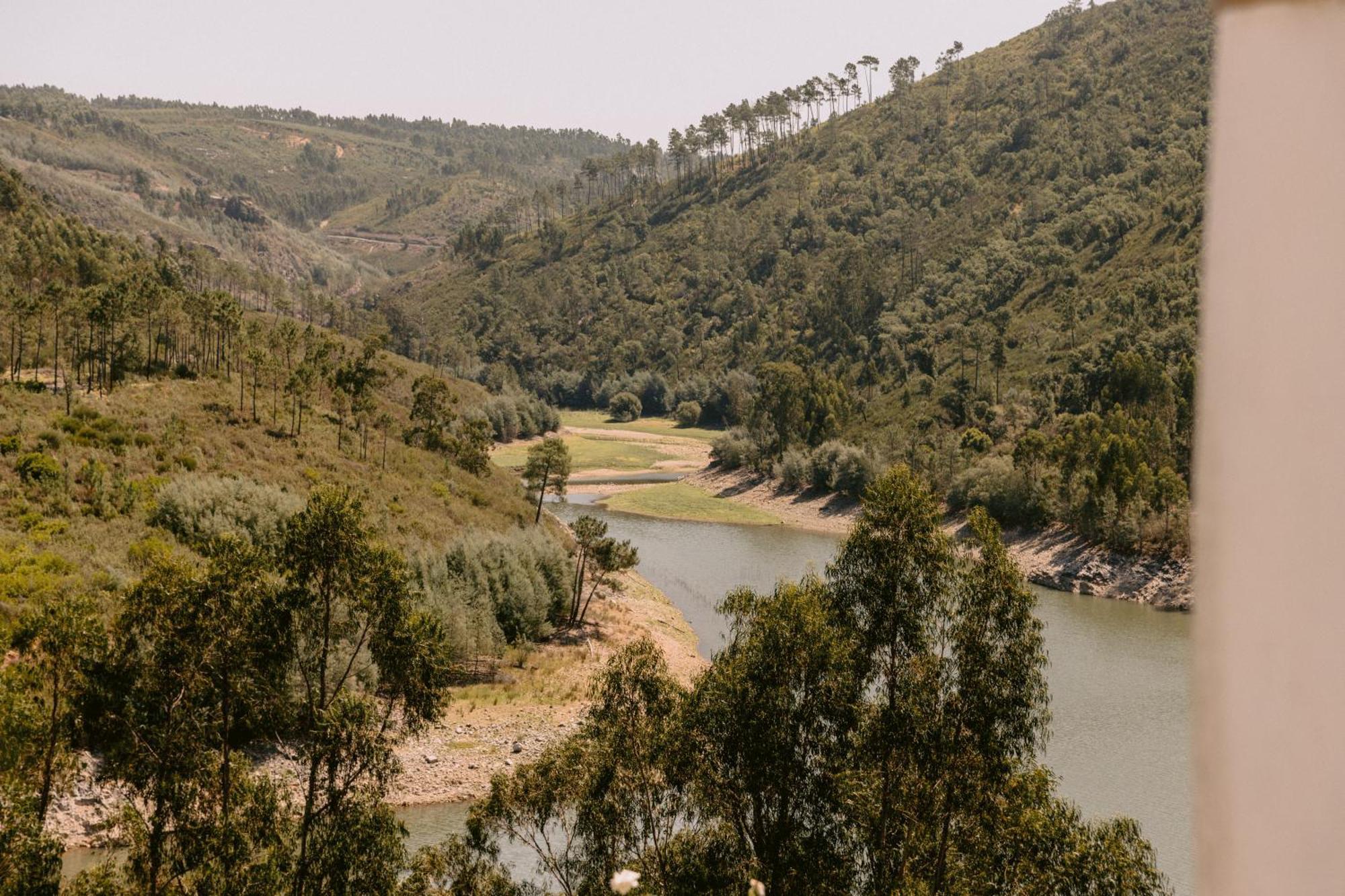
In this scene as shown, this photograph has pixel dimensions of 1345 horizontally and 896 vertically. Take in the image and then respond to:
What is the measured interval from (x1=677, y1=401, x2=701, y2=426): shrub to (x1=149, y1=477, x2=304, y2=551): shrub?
7568cm

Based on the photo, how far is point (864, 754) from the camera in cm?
1363

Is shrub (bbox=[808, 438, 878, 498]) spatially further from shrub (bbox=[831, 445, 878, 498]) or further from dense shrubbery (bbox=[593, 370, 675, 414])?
dense shrubbery (bbox=[593, 370, 675, 414])

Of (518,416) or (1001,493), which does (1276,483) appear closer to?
(1001,493)

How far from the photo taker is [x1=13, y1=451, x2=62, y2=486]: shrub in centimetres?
3350

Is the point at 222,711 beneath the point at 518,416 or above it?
beneath

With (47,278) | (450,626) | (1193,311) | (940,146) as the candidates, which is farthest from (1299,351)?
(940,146)

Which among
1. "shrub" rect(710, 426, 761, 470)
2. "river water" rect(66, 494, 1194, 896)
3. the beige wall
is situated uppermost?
the beige wall

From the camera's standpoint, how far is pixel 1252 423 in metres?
0.87

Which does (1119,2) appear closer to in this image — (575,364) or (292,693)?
(575,364)

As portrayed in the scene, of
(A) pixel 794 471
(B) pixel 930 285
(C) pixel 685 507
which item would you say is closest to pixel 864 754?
(C) pixel 685 507

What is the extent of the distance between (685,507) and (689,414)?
40.6 meters

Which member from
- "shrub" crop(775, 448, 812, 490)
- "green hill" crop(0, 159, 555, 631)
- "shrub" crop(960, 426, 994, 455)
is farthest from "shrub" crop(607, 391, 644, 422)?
"shrub" crop(960, 426, 994, 455)

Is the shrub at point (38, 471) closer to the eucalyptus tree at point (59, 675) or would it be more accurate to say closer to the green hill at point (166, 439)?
the green hill at point (166, 439)

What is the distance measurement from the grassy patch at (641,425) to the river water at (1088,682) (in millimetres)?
43741
